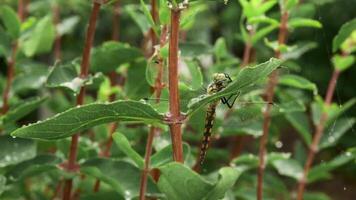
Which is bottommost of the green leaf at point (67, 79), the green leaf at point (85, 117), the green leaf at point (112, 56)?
the green leaf at point (85, 117)

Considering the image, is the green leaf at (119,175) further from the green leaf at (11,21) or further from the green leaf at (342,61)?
the green leaf at (342,61)

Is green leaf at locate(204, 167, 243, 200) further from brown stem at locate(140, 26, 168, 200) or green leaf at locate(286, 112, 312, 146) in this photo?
green leaf at locate(286, 112, 312, 146)

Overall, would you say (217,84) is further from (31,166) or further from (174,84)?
(31,166)

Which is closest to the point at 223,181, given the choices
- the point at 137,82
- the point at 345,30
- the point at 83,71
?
the point at 83,71

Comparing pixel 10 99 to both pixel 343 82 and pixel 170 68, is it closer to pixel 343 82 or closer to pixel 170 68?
pixel 170 68

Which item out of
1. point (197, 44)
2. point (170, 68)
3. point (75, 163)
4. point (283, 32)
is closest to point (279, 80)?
point (283, 32)

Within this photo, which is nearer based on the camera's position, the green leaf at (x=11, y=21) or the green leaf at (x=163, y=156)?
the green leaf at (x=163, y=156)

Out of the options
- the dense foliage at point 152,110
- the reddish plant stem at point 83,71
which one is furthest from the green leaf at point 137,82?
the reddish plant stem at point 83,71
